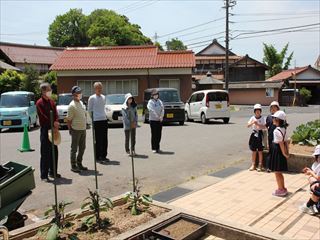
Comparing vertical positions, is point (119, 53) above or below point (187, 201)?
above

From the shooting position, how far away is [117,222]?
4.25 m

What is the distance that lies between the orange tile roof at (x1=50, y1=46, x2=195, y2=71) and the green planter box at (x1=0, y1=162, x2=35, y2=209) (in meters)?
24.8

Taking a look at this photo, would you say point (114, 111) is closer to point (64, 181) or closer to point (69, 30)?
point (64, 181)

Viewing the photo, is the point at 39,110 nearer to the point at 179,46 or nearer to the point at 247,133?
the point at 247,133

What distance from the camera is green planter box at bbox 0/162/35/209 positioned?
446 cm

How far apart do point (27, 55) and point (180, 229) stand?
157 feet

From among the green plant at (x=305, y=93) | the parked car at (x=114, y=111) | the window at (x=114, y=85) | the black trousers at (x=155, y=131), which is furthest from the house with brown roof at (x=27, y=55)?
the black trousers at (x=155, y=131)

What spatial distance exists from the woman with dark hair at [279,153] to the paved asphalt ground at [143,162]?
1968 millimetres

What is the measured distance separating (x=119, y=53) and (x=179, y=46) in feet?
205

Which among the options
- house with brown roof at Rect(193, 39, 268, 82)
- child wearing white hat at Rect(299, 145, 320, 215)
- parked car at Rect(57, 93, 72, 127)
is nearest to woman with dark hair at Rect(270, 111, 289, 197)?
child wearing white hat at Rect(299, 145, 320, 215)

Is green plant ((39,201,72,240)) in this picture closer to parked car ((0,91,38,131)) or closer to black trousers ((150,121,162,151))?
black trousers ((150,121,162,151))

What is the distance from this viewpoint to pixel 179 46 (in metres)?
92.2

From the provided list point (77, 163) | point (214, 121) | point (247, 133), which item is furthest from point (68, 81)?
point (77, 163)

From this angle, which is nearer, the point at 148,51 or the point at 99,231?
the point at 99,231
